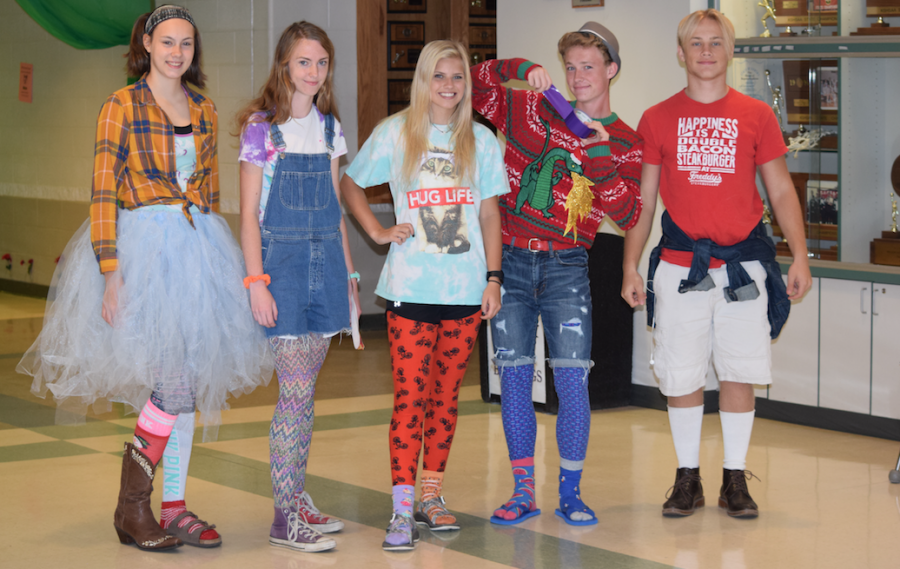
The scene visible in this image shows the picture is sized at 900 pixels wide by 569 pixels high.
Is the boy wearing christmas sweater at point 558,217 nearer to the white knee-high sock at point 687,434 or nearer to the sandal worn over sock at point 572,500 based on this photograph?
the sandal worn over sock at point 572,500

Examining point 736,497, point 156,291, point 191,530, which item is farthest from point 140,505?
point 736,497

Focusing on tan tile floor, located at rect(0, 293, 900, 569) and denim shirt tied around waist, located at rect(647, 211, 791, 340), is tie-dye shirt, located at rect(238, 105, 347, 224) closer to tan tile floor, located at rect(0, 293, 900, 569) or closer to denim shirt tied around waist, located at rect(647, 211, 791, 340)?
tan tile floor, located at rect(0, 293, 900, 569)

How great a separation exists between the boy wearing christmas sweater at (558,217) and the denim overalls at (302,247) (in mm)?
599

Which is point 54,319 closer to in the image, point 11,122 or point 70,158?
point 70,158

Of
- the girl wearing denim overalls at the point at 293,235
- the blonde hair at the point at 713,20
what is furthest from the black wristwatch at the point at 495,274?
the blonde hair at the point at 713,20

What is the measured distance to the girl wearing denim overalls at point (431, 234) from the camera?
337 centimetres

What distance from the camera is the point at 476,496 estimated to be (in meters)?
4.00

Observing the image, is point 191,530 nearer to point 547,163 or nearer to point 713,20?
point 547,163

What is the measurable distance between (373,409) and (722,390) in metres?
2.20

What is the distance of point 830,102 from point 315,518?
326cm

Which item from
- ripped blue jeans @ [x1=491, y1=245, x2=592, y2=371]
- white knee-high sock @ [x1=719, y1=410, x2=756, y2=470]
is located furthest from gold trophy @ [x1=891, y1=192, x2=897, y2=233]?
ripped blue jeans @ [x1=491, y1=245, x2=592, y2=371]

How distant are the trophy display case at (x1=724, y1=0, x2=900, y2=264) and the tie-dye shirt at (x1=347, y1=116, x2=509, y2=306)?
7.95ft

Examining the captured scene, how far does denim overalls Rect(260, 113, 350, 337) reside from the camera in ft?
10.9

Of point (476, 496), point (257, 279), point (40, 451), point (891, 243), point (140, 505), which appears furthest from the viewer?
point (891, 243)
